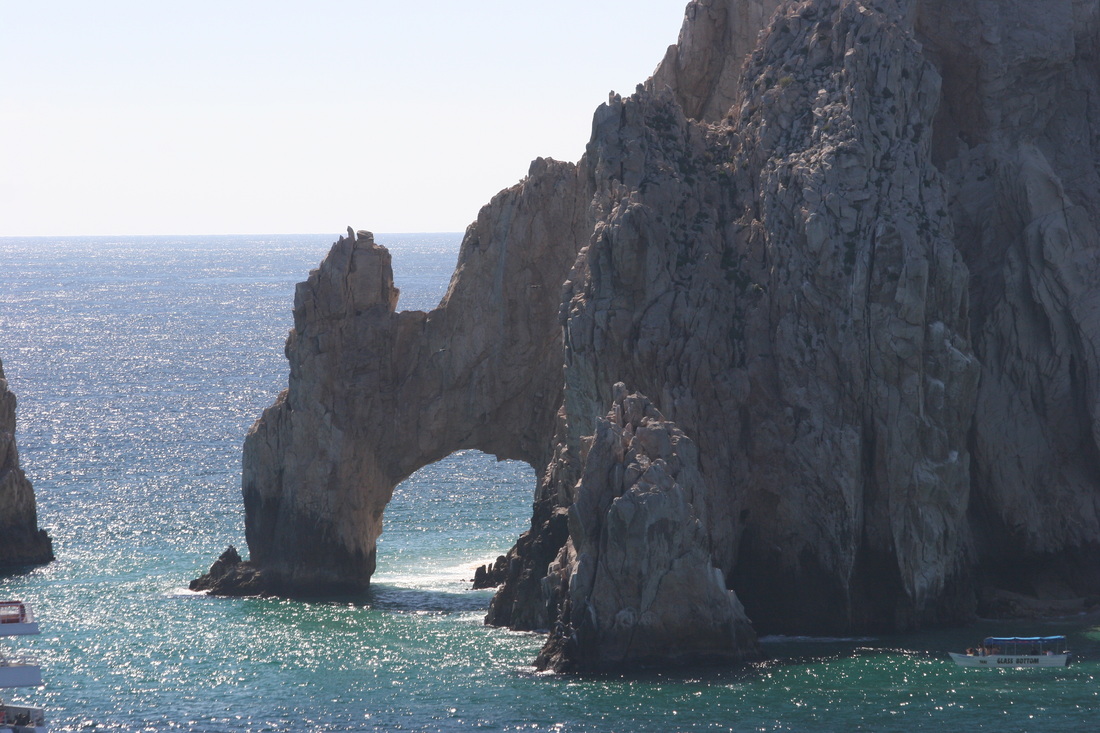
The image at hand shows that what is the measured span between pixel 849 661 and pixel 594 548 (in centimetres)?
1103

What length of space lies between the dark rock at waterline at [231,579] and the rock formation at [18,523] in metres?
11.0

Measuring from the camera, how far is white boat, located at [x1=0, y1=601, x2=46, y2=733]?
48031 millimetres

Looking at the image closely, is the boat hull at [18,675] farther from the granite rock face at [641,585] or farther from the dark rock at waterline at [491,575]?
the dark rock at waterline at [491,575]

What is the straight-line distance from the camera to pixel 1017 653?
208 ft

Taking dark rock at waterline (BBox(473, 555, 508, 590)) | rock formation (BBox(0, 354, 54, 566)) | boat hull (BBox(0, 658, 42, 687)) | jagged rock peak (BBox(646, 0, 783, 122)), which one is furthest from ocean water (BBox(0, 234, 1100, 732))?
jagged rock peak (BBox(646, 0, 783, 122))

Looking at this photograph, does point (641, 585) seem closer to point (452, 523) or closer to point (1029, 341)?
point (1029, 341)

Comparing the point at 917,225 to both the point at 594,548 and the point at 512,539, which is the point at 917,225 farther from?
the point at 512,539

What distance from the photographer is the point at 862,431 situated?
6988 centimetres

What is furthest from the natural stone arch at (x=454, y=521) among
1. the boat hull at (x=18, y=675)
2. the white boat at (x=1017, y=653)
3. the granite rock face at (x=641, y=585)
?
the boat hull at (x=18, y=675)

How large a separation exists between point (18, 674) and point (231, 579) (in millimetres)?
33758

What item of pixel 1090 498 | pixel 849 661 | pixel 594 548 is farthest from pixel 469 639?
pixel 1090 498

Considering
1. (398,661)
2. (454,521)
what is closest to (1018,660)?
(398,661)

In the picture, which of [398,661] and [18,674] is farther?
[398,661]

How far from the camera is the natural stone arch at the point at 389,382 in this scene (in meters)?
82.4
